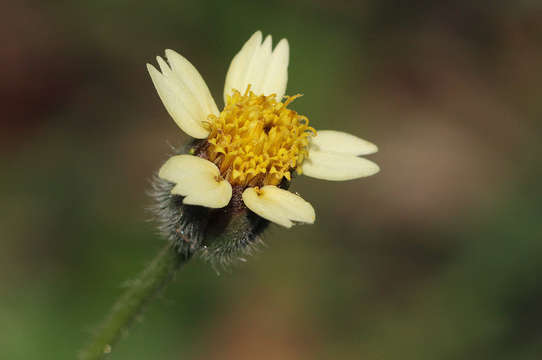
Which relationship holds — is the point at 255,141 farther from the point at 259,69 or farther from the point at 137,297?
the point at 137,297

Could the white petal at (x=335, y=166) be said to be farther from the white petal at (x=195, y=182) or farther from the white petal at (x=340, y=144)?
the white petal at (x=195, y=182)

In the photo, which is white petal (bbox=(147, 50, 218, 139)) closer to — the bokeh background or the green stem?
the green stem

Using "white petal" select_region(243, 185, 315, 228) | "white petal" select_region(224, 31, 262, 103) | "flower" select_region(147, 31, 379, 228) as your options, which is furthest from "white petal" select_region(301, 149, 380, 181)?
"white petal" select_region(224, 31, 262, 103)

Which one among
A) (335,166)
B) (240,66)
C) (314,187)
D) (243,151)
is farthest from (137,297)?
(314,187)

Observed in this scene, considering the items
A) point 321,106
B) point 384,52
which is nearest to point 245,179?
point 321,106

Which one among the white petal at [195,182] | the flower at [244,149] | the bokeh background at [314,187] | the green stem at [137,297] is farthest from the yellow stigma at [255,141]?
the bokeh background at [314,187]

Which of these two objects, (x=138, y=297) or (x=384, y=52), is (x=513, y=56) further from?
(x=138, y=297)

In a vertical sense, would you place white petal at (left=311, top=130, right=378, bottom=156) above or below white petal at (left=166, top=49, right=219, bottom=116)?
above
